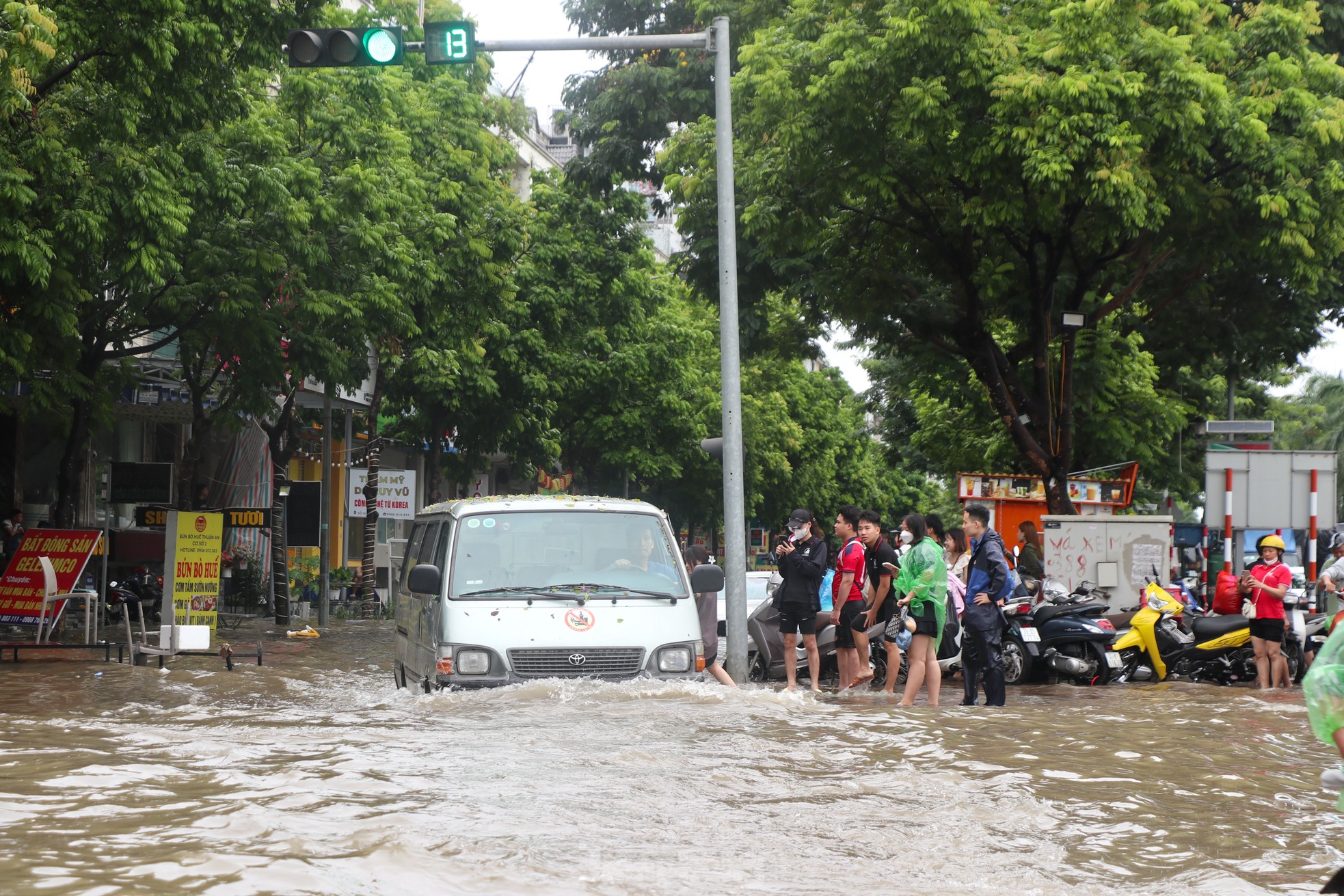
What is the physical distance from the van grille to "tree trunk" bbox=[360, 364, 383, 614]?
21101mm

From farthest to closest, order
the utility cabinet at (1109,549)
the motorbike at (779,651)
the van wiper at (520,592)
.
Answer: the utility cabinet at (1109,549), the motorbike at (779,651), the van wiper at (520,592)

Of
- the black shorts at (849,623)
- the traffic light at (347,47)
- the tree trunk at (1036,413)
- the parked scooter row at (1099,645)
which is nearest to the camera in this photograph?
the traffic light at (347,47)

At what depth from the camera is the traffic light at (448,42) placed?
12.0 meters

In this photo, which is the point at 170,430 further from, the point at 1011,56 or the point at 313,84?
the point at 1011,56

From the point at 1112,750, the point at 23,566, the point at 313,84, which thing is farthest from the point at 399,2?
the point at 1112,750

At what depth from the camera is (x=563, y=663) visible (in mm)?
10344

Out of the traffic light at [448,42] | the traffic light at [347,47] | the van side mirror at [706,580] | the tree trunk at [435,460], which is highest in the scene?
the traffic light at [448,42]

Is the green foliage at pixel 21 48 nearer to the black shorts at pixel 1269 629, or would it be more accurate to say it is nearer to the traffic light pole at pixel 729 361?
the traffic light pole at pixel 729 361

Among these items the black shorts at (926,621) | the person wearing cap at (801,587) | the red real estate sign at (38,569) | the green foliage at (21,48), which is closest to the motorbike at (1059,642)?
the person wearing cap at (801,587)

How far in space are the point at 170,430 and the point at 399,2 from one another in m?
10.2

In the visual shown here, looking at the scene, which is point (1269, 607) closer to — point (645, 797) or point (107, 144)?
point (645, 797)

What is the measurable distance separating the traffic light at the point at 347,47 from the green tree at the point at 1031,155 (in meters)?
8.44

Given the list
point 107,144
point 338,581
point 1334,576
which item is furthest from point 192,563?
point 338,581

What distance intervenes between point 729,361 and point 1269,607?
593cm
